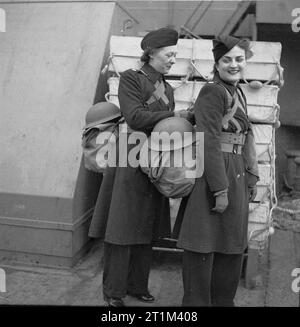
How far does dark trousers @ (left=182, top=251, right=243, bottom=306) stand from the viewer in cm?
291

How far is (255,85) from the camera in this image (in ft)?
12.0

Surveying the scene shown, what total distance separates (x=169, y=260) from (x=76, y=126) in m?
1.63

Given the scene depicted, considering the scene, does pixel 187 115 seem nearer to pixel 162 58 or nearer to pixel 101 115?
pixel 162 58

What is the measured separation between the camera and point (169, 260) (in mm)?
4176

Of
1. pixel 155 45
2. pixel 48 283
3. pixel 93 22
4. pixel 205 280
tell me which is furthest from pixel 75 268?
pixel 93 22

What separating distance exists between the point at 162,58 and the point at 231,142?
0.79 m

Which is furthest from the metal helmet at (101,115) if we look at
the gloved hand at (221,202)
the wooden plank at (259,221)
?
the wooden plank at (259,221)

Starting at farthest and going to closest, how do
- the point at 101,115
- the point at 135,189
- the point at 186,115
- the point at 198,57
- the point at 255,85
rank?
the point at 198,57
the point at 255,85
the point at 101,115
the point at 135,189
the point at 186,115

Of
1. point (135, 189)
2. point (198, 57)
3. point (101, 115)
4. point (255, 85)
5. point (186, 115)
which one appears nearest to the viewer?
point (186, 115)

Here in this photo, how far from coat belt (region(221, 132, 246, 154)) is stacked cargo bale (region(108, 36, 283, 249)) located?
79cm

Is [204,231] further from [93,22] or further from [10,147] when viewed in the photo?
[93,22]

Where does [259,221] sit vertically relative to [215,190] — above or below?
below

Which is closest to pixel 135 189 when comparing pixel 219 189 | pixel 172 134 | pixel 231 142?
pixel 172 134

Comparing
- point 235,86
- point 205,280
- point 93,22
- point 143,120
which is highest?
point 93,22
